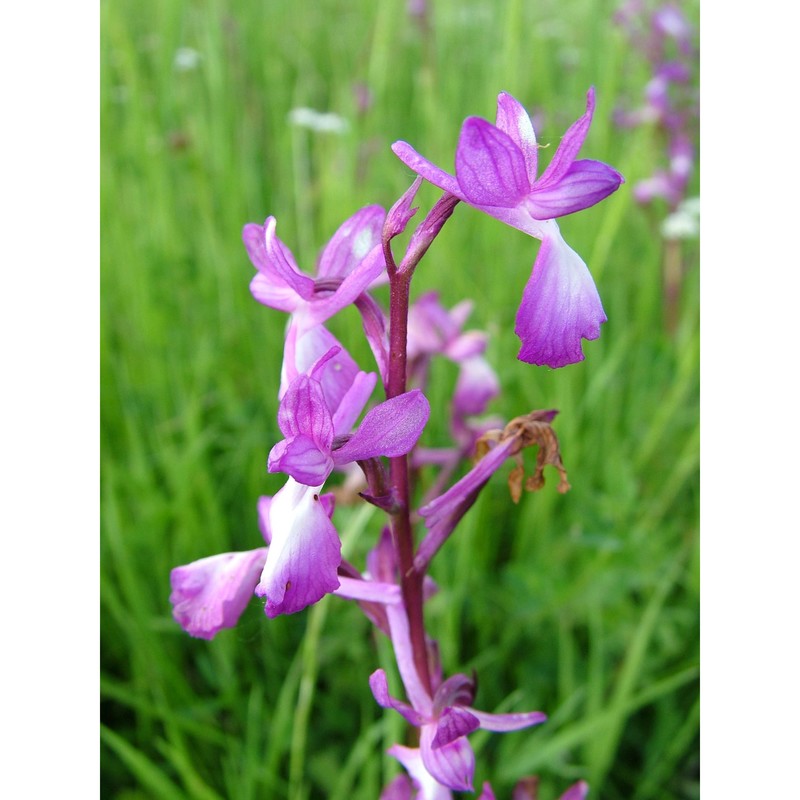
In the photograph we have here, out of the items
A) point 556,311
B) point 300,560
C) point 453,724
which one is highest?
point 556,311

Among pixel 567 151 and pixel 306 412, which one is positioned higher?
pixel 567 151

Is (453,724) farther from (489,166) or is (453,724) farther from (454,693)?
(489,166)

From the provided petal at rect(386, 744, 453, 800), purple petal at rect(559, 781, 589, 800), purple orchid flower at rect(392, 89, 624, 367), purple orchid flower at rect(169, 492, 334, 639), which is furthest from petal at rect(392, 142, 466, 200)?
purple petal at rect(559, 781, 589, 800)

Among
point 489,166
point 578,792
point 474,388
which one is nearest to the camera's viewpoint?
point 489,166

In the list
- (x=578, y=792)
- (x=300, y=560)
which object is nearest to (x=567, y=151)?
(x=300, y=560)

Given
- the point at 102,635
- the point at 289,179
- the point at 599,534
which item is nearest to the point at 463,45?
the point at 289,179

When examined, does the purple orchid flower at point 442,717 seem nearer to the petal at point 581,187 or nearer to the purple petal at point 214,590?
the purple petal at point 214,590
